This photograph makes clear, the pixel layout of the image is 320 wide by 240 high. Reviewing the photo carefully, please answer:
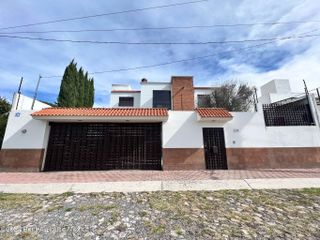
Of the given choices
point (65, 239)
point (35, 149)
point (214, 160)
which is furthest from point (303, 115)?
point (35, 149)

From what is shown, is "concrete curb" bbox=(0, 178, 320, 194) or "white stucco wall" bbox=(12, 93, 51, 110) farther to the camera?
"white stucco wall" bbox=(12, 93, 51, 110)

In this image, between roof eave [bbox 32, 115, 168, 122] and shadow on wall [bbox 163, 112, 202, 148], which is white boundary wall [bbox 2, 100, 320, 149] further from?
roof eave [bbox 32, 115, 168, 122]

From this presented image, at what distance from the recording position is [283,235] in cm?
335

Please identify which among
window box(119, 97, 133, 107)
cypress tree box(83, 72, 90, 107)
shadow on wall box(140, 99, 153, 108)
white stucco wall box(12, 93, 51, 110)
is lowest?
white stucco wall box(12, 93, 51, 110)

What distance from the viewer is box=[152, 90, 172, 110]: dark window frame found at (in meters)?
22.8

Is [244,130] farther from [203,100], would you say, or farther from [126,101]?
[126,101]

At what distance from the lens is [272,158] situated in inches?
410

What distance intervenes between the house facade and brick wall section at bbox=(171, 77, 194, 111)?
1080 cm

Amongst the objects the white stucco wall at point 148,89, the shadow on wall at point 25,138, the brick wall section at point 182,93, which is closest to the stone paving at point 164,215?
the shadow on wall at point 25,138

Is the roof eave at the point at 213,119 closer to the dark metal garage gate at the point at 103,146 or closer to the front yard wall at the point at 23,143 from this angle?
the dark metal garage gate at the point at 103,146

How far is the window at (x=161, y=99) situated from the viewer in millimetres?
22828

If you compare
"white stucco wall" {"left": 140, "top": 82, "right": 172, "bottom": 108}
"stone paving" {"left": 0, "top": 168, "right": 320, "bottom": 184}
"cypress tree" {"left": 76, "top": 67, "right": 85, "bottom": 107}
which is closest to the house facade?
"stone paving" {"left": 0, "top": 168, "right": 320, "bottom": 184}

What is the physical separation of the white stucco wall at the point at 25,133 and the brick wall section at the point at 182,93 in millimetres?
14819

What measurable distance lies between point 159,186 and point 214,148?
16.3 ft
